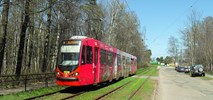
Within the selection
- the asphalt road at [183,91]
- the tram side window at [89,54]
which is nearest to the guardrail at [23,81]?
the tram side window at [89,54]

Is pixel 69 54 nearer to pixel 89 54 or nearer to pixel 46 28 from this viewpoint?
pixel 89 54

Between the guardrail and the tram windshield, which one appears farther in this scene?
the tram windshield

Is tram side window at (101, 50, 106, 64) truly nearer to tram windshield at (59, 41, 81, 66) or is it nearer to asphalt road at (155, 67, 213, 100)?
asphalt road at (155, 67, 213, 100)

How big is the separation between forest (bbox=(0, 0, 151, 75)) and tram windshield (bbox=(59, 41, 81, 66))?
2.40 m

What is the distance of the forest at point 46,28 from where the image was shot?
2084 cm

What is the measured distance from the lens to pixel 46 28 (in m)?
28.6

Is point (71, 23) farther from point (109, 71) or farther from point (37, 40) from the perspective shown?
point (37, 40)

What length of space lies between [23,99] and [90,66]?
679 cm

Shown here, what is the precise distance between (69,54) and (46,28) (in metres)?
8.76

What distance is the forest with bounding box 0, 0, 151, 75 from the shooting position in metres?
20.8

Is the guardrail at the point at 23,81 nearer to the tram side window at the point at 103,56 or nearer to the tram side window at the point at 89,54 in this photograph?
the tram side window at the point at 89,54

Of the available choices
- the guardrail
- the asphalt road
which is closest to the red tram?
the guardrail

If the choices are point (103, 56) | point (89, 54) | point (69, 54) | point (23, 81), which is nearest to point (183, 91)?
point (103, 56)

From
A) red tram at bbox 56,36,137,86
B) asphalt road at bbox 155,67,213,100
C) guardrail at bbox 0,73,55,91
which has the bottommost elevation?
asphalt road at bbox 155,67,213,100
